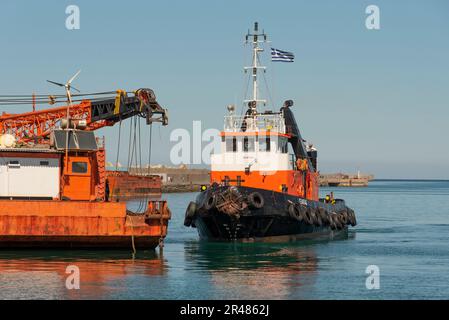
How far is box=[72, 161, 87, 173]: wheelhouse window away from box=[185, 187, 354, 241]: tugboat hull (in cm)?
606

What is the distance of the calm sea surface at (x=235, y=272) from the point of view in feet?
77.2

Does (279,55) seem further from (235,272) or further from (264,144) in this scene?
(235,272)

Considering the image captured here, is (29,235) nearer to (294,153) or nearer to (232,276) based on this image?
(232,276)

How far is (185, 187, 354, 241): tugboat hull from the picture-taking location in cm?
3562

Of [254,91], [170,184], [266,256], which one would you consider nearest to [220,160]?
[254,91]

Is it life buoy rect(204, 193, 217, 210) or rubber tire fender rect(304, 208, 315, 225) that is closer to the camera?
life buoy rect(204, 193, 217, 210)

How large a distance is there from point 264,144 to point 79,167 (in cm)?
1027

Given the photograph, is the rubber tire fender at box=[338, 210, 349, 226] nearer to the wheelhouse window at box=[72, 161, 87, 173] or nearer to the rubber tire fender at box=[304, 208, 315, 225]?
the rubber tire fender at box=[304, 208, 315, 225]

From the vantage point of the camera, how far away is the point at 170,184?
491ft

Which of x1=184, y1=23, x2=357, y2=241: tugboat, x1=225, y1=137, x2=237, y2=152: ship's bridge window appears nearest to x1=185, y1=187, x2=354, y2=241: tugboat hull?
x1=184, y1=23, x2=357, y2=241: tugboat

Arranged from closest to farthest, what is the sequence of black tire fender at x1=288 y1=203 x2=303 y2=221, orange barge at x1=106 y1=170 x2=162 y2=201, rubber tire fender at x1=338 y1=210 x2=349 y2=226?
black tire fender at x1=288 y1=203 x2=303 y2=221
rubber tire fender at x1=338 y1=210 x2=349 y2=226
orange barge at x1=106 y1=170 x2=162 y2=201

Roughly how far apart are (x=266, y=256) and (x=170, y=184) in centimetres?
11734
